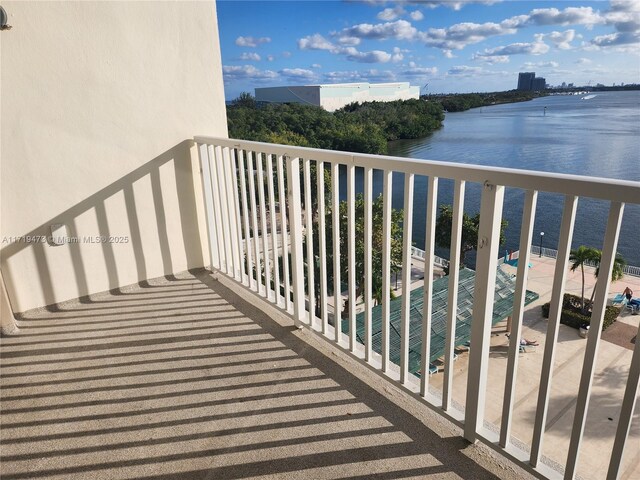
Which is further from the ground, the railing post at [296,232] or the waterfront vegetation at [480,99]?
the waterfront vegetation at [480,99]

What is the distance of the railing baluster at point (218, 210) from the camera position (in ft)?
9.25

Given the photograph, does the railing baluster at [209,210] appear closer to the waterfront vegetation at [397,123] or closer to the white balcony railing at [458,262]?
the white balcony railing at [458,262]

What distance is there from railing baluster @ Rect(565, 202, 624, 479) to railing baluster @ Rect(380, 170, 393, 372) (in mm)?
727

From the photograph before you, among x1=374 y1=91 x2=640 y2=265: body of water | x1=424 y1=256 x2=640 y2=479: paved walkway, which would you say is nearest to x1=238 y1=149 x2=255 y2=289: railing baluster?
x1=374 y1=91 x2=640 y2=265: body of water

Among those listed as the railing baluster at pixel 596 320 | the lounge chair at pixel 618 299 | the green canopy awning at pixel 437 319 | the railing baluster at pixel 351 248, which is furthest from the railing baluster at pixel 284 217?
the lounge chair at pixel 618 299

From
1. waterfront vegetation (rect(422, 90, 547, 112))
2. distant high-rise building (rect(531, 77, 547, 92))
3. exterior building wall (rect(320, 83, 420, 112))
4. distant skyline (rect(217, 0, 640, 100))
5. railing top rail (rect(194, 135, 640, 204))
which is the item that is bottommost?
railing top rail (rect(194, 135, 640, 204))

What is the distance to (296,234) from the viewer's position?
2152 mm

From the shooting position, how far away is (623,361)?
13.2 m

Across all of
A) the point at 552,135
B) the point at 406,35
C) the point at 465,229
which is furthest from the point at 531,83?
the point at 406,35

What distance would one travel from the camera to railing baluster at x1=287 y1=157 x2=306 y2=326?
2.06m

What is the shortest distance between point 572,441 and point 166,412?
148 centimetres

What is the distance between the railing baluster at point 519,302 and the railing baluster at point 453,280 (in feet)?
0.64

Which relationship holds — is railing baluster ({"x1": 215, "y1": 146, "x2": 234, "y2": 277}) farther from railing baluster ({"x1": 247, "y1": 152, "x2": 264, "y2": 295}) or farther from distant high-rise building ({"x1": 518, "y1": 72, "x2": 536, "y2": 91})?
distant high-rise building ({"x1": 518, "y1": 72, "x2": 536, "y2": 91})

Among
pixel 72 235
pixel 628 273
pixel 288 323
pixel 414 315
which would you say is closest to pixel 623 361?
pixel 414 315
